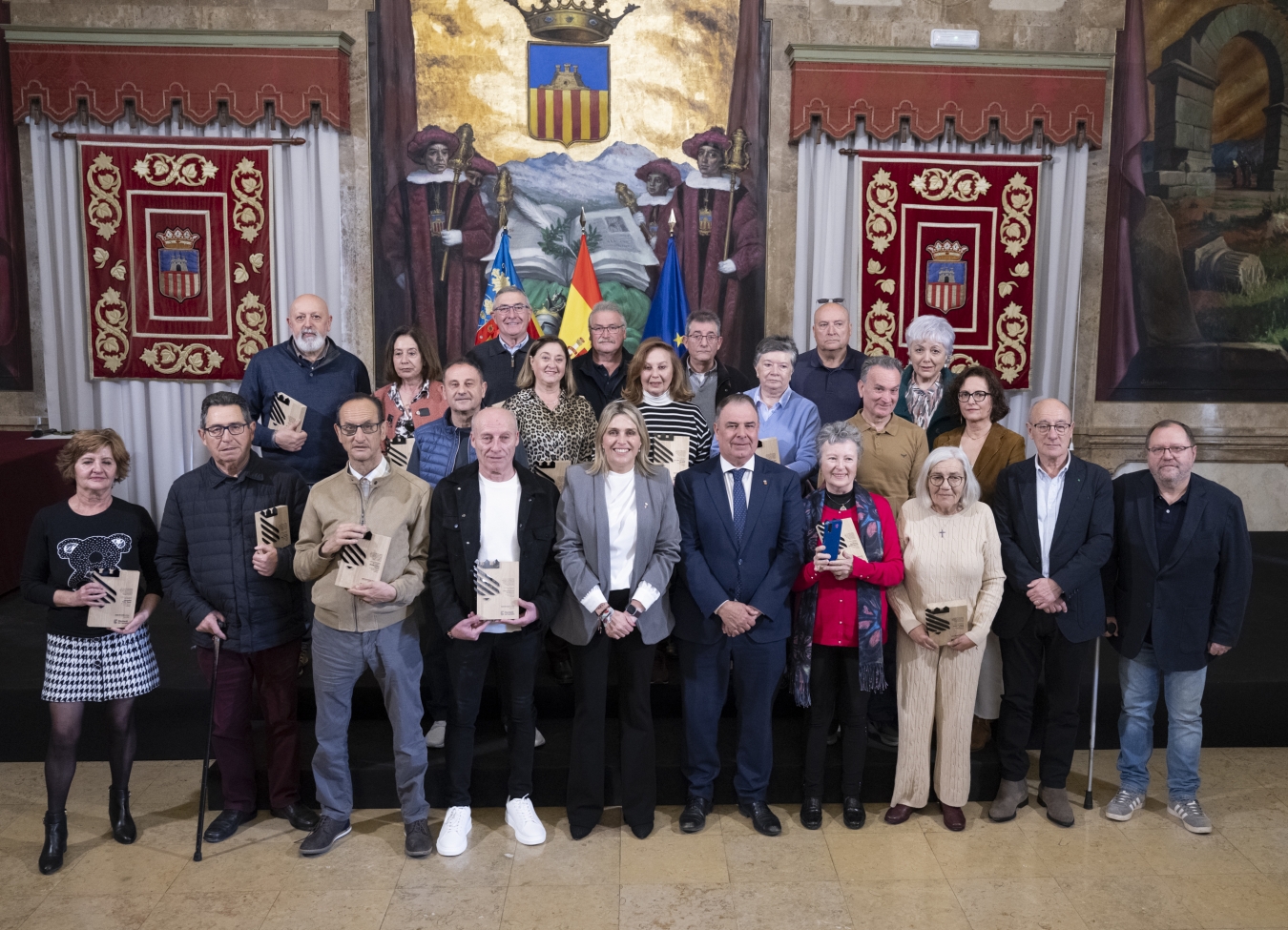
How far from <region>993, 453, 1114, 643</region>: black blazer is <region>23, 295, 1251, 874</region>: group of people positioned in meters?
0.01

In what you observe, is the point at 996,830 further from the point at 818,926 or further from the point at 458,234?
the point at 458,234

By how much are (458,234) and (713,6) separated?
247 centimetres

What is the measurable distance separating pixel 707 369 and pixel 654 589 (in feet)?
4.80

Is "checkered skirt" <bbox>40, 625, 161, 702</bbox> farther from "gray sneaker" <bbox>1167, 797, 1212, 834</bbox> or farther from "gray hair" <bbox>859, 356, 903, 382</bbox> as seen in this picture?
"gray sneaker" <bbox>1167, 797, 1212, 834</bbox>

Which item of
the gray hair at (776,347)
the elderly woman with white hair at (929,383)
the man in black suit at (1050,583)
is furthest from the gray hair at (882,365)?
the man in black suit at (1050,583)

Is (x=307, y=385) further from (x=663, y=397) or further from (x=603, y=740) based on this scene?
(x=603, y=740)

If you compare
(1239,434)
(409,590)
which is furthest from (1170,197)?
(409,590)

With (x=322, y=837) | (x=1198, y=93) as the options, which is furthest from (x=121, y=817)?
(x=1198, y=93)

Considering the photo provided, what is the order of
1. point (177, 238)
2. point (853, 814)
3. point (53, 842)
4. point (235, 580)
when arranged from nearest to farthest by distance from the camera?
point (53, 842) → point (235, 580) → point (853, 814) → point (177, 238)

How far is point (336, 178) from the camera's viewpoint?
24.4 feet

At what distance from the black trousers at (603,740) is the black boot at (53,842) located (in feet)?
6.35

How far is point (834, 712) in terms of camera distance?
174 inches

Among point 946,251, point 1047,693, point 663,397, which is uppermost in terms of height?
point 946,251

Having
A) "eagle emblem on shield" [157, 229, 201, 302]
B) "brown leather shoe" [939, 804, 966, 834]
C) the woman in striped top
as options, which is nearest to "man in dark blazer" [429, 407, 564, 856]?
the woman in striped top
